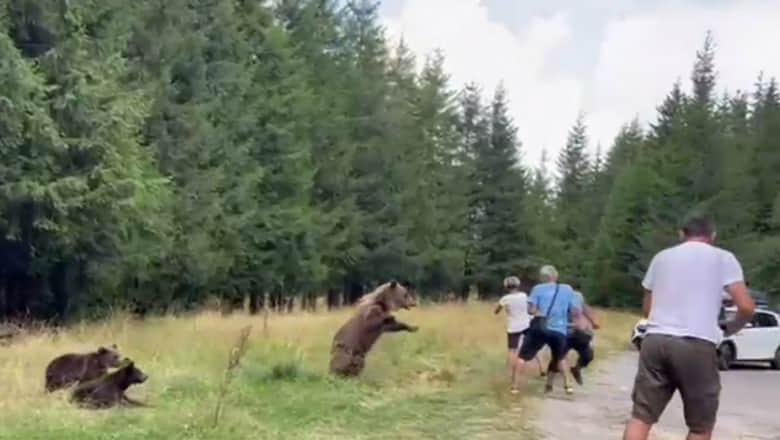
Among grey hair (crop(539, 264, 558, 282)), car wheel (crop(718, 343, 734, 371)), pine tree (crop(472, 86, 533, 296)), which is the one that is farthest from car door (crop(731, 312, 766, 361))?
pine tree (crop(472, 86, 533, 296))

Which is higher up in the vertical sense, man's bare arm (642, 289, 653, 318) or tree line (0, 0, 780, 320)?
tree line (0, 0, 780, 320)

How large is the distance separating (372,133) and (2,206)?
28.0 m

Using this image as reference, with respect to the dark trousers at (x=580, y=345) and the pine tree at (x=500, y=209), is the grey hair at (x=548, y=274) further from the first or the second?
the pine tree at (x=500, y=209)

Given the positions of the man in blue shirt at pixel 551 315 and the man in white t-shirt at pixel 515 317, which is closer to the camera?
the man in blue shirt at pixel 551 315

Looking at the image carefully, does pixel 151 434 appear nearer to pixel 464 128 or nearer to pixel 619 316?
pixel 619 316

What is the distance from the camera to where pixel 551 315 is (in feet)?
46.6

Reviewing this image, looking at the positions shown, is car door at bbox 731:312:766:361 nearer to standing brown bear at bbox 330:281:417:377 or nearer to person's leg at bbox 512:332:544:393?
person's leg at bbox 512:332:544:393

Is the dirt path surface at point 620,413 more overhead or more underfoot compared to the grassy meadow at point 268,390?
more underfoot

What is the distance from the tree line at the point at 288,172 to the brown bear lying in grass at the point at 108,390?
9839 mm

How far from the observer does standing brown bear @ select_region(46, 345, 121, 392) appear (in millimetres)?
11297

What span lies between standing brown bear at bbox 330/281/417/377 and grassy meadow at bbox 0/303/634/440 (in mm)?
264

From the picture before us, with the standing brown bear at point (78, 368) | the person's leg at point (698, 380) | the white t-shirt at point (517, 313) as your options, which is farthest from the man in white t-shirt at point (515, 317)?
the person's leg at point (698, 380)

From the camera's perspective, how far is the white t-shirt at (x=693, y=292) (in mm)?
6625

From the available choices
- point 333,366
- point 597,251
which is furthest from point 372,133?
point 333,366
